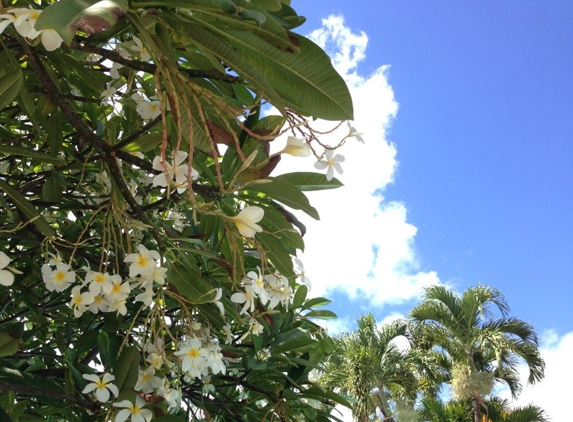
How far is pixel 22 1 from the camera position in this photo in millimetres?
672

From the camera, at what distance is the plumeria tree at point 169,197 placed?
552 mm

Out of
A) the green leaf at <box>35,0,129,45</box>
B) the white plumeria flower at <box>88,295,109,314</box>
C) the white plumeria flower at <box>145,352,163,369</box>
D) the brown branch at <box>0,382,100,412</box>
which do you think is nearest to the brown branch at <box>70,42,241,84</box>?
the green leaf at <box>35,0,129,45</box>

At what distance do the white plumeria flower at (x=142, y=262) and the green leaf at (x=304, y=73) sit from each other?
1.11 feet

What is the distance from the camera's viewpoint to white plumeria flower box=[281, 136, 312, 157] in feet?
2.19

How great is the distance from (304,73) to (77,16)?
24cm

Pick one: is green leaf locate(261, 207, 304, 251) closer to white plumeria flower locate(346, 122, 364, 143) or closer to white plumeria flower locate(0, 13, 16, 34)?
white plumeria flower locate(346, 122, 364, 143)

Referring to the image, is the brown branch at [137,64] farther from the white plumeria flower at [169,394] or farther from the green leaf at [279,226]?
the white plumeria flower at [169,394]

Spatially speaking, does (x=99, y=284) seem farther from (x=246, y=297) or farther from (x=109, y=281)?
(x=246, y=297)

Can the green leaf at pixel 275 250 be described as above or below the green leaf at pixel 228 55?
above

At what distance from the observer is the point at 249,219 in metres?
0.67

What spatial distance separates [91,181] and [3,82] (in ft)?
2.14

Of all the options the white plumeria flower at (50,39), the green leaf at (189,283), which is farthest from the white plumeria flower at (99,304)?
the white plumeria flower at (50,39)

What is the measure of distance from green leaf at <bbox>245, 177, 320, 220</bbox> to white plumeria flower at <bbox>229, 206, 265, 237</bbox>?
16 centimetres

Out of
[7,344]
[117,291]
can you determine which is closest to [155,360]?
[117,291]
